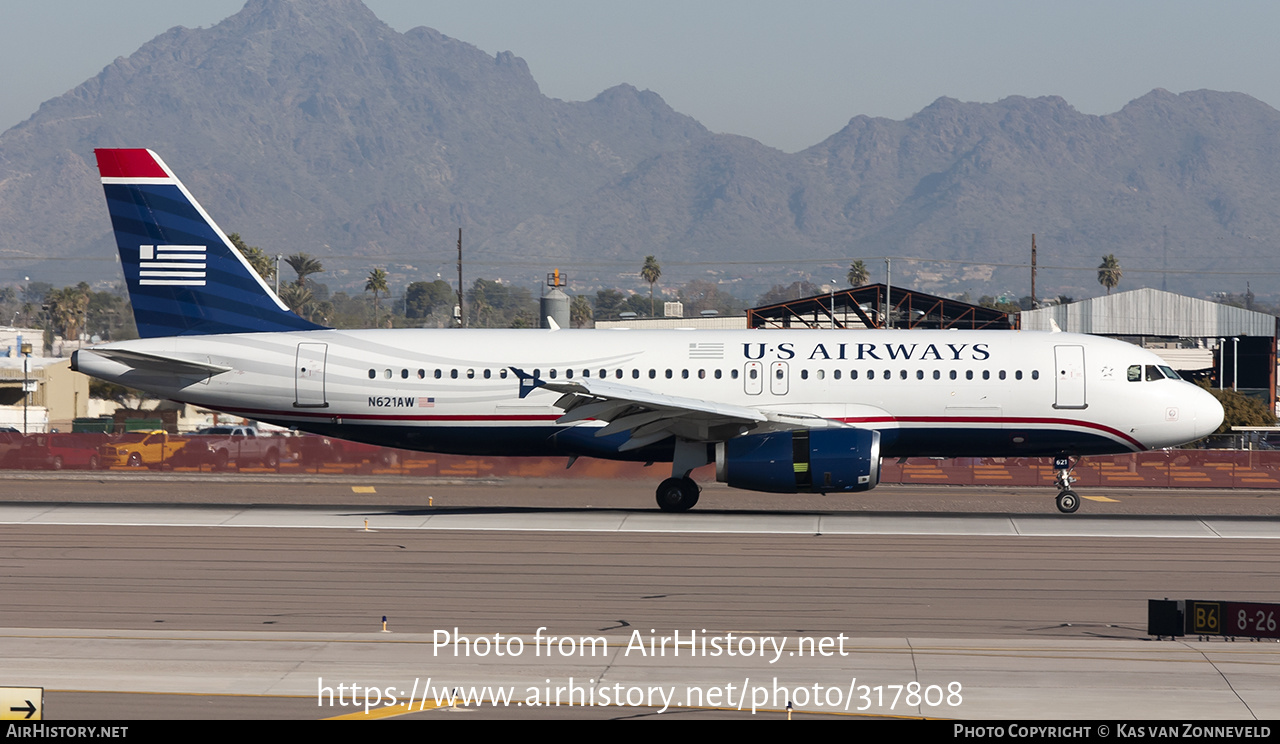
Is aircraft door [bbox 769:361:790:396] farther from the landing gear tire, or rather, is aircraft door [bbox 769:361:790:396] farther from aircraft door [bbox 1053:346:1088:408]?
aircraft door [bbox 1053:346:1088:408]

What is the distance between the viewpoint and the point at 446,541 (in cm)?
2331

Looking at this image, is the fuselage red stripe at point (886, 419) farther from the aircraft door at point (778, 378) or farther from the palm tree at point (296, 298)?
the palm tree at point (296, 298)

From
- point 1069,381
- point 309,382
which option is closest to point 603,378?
point 309,382

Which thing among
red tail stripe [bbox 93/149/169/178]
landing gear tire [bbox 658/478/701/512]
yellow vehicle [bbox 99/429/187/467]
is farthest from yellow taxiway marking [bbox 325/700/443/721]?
yellow vehicle [bbox 99/429/187/467]

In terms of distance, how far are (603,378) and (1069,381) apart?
1067cm

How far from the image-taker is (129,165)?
96.1 ft

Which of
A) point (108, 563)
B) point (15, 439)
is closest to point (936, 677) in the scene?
point (108, 563)

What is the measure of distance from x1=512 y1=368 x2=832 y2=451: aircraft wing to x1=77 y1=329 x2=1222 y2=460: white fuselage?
564mm

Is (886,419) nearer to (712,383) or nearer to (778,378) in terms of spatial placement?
(778,378)

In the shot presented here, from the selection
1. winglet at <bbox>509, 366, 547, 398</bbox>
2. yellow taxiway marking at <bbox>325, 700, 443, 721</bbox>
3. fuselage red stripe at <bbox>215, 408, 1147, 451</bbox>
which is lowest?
yellow taxiway marking at <bbox>325, 700, 443, 721</bbox>

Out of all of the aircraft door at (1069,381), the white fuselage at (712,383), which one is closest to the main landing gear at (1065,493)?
the white fuselage at (712,383)

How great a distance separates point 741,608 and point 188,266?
Result: 18.4 metres

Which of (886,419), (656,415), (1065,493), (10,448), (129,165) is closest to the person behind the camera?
(656,415)

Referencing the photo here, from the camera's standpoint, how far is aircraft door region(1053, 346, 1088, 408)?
28.1m
